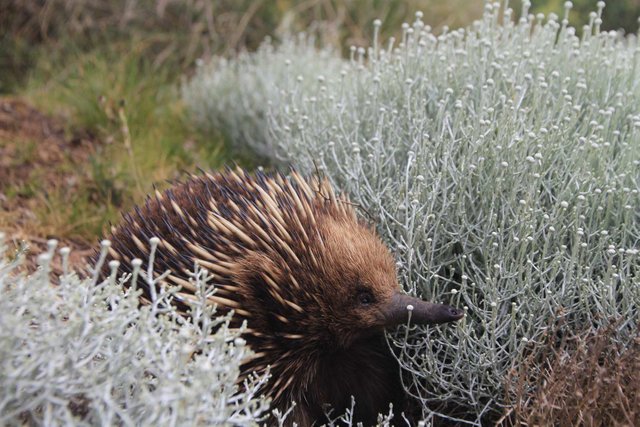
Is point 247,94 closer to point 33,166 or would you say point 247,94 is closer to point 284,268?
point 33,166

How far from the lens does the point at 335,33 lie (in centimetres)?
653

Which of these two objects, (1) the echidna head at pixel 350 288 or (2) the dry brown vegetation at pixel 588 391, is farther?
(1) the echidna head at pixel 350 288

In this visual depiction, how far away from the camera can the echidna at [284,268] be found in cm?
259

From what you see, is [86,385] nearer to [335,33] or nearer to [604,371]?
[604,371]

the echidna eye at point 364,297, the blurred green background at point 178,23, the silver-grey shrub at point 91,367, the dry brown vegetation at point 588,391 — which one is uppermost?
the silver-grey shrub at point 91,367

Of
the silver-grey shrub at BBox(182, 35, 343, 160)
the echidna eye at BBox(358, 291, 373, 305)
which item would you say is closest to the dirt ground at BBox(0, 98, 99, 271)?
the silver-grey shrub at BBox(182, 35, 343, 160)

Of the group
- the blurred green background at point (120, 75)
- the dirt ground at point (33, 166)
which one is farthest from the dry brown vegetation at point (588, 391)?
the blurred green background at point (120, 75)

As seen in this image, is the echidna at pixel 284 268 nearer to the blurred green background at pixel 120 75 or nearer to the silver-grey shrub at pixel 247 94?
the blurred green background at pixel 120 75

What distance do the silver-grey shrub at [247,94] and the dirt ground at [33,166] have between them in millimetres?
816

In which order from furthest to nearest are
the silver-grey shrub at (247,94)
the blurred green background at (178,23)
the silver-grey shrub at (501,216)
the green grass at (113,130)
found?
the blurred green background at (178,23)
the silver-grey shrub at (247,94)
the green grass at (113,130)
the silver-grey shrub at (501,216)

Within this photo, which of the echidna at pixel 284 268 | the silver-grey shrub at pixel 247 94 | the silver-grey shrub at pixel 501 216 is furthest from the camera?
the silver-grey shrub at pixel 247 94

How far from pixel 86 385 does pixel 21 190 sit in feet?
9.33

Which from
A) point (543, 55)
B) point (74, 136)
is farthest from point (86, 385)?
point (74, 136)

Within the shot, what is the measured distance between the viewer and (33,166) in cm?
473
